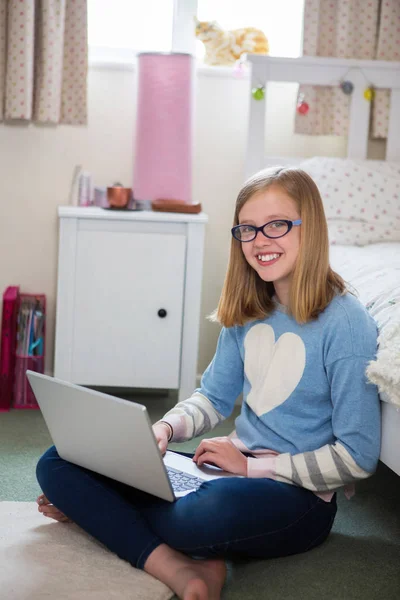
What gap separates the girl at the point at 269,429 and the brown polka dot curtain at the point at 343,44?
1.34 metres

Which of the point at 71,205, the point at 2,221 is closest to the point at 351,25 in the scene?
the point at 71,205

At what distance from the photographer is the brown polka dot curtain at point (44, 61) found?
96.1 inches

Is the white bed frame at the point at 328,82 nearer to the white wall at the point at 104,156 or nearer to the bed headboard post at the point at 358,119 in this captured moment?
the bed headboard post at the point at 358,119

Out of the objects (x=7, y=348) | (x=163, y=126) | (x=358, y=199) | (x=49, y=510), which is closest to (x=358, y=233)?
(x=358, y=199)

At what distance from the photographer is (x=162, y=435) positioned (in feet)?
4.45

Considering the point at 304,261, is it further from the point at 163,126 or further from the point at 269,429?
the point at 163,126

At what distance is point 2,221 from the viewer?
268 centimetres

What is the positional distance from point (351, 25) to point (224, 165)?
0.62m

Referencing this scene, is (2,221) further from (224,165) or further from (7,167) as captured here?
(224,165)

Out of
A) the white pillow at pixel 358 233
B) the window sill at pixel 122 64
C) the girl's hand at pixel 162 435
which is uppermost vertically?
the window sill at pixel 122 64

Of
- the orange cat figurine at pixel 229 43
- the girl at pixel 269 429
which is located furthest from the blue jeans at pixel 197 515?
the orange cat figurine at pixel 229 43

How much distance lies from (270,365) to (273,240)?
220mm

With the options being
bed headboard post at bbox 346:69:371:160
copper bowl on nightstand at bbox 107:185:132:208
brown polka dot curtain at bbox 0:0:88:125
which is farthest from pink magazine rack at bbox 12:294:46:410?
bed headboard post at bbox 346:69:371:160

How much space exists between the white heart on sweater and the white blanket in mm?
150
